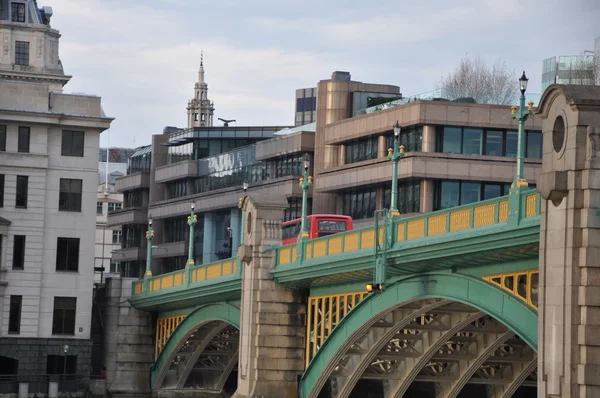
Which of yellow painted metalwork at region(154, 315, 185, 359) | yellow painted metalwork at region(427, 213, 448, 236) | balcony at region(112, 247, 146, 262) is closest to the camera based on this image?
yellow painted metalwork at region(427, 213, 448, 236)

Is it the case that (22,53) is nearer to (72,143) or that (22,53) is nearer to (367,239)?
(72,143)

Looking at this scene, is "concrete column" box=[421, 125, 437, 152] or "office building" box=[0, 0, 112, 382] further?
"concrete column" box=[421, 125, 437, 152]

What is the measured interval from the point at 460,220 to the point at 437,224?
1.64 metres

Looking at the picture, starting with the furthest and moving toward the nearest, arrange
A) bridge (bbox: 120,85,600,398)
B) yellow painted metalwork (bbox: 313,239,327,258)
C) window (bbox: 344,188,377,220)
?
window (bbox: 344,188,377,220) < yellow painted metalwork (bbox: 313,239,327,258) < bridge (bbox: 120,85,600,398)

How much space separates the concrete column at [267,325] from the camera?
190ft

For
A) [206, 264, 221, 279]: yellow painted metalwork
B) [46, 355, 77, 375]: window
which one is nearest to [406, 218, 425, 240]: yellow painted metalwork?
[206, 264, 221, 279]: yellow painted metalwork

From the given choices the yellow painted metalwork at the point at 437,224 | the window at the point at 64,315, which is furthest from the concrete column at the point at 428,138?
the yellow painted metalwork at the point at 437,224

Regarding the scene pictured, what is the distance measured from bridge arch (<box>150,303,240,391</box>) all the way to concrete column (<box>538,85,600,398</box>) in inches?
1585

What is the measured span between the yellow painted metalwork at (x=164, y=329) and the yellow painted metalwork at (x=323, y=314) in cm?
2016

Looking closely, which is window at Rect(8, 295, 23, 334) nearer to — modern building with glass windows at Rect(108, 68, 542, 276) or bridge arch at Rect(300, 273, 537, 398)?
modern building with glass windows at Rect(108, 68, 542, 276)

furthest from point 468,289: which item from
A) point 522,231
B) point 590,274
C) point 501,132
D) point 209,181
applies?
point 209,181

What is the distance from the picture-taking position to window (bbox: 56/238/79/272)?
8125 cm

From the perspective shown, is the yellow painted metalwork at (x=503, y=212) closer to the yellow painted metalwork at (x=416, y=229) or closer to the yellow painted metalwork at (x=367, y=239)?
the yellow painted metalwork at (x=416, y=229)

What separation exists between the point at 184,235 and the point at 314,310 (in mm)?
60209
